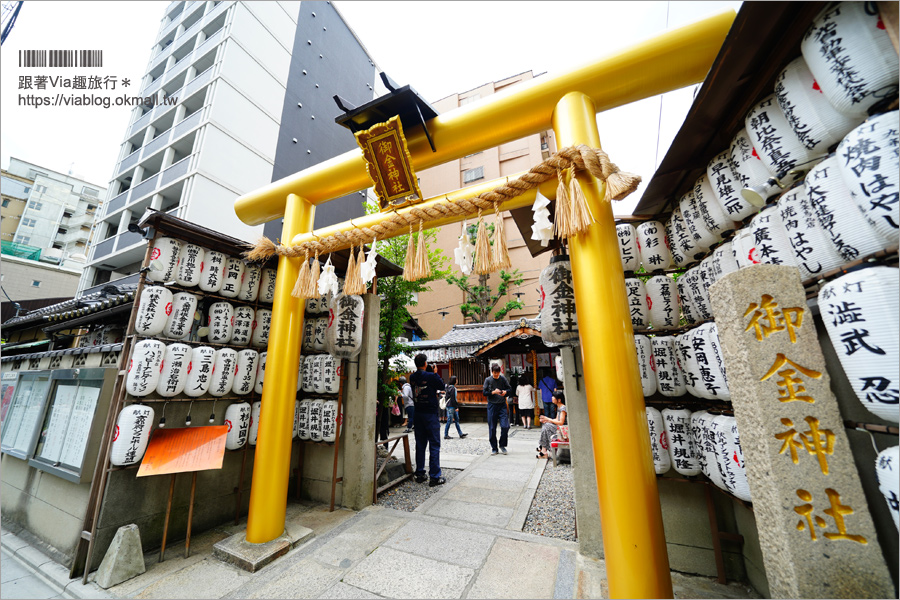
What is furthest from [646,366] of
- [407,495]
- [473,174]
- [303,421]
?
[473,174]

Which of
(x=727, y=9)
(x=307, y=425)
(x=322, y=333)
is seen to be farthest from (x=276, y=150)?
(x=727, y=9)

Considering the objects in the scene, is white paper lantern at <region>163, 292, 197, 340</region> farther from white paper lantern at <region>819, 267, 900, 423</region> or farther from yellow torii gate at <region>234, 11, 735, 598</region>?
white paper lantern at <region>819, 267, 900, 423</region>

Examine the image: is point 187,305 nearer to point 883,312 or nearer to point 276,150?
point 883,312

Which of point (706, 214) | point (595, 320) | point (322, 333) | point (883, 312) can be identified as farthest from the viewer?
point (322, 333)

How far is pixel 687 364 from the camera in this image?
2.98 meters

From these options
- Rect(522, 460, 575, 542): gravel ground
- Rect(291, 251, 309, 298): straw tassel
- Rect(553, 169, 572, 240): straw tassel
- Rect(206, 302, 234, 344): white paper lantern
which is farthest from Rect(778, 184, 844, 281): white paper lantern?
Rect(206, 302, 234, 344): white paper lantern

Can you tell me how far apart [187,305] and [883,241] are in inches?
246

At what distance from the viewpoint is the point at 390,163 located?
3.98m

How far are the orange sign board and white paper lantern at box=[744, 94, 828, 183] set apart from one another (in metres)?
5.78

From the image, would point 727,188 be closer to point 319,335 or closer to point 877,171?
point 877,171

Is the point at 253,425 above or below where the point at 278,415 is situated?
below

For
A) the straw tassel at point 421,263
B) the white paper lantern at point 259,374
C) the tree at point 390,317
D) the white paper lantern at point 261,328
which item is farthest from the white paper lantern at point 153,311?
the tree at point 390,317

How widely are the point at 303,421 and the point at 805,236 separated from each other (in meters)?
6.06

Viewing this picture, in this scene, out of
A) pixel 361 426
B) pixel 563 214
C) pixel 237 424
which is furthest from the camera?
pixel 361 426
